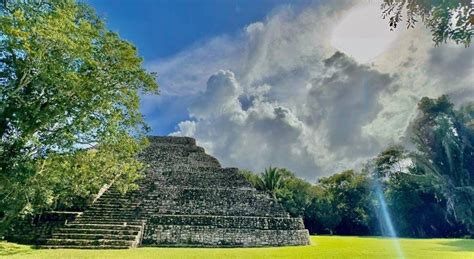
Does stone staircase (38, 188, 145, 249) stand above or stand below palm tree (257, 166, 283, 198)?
below

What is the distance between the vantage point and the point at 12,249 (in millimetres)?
11984

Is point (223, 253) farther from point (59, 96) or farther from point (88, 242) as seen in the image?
point (59, 96)

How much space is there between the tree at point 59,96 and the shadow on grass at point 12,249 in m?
1.41

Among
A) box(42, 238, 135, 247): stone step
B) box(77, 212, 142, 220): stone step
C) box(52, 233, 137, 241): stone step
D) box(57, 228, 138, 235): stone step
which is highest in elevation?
box(77, 212, 142, 220): stone step

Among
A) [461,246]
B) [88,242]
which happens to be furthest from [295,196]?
[88,242]

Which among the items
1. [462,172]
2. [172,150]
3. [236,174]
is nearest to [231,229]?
[236,174]

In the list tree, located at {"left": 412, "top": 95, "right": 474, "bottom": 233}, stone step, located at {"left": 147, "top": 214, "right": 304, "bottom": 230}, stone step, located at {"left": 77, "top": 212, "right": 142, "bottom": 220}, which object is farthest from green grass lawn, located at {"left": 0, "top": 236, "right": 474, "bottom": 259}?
tree, located at {"left": 412, "top": 95, "right": 474, "bottom": 233}

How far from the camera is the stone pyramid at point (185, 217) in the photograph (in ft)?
45.6

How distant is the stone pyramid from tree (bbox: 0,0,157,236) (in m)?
3.40

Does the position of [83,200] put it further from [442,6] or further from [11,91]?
[442,6]

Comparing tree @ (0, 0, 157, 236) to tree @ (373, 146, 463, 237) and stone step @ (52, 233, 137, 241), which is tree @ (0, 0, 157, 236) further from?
tree @ (373, 146, 463, 237)

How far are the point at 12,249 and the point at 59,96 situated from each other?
6.24m

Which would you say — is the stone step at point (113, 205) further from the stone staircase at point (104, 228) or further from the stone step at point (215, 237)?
the stone step at point (215, 237)

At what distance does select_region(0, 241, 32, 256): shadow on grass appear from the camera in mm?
11184
